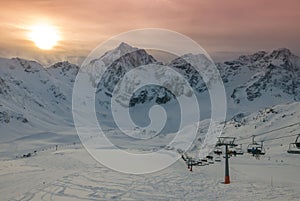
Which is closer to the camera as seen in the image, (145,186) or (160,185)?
(145,186)

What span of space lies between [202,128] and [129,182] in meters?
105

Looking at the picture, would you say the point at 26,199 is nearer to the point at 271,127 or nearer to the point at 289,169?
the point at 289,169

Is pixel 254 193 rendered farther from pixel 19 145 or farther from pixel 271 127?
pixel 19 145

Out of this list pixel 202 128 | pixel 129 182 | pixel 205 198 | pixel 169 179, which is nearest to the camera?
pixel 205 198

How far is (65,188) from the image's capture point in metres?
31.6

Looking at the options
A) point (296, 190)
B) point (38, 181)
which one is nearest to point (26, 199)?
point (38, 181)

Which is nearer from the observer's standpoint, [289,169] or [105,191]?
[105,191]

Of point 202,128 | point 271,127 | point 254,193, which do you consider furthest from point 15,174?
point 202,128

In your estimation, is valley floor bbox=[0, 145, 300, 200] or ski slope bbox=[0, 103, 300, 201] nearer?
valley floor bbox=[0, 145, 300, 200]

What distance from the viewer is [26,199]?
28094mm

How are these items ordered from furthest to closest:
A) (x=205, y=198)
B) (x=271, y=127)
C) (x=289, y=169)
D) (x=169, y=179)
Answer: (x=271, y=127) → (x=289, y=169) → (x=169, y=179) → (x=205, y=198)

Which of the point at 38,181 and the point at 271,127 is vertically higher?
the point at 271,127

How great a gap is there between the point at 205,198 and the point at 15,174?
82.9ft

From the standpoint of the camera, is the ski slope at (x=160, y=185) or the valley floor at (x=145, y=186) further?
the ski slope at (x=160, y=185)
